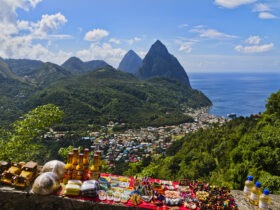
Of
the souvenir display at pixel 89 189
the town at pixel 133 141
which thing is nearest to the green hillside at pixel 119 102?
the town at pixel 133 141

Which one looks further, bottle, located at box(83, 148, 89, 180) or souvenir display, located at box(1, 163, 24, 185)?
bottle, located at box(83, 148, 89, 180)

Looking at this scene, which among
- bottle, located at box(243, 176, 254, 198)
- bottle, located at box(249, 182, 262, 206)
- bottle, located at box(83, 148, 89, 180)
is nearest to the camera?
bottle, located at box(249, 182, 262, 206)

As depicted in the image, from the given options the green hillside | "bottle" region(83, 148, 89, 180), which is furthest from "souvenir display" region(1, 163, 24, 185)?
the green hillside

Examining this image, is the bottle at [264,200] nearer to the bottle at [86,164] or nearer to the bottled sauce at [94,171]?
the bottled sauce at [94,171]


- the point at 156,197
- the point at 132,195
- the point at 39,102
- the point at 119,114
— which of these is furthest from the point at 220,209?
the point at 39,102

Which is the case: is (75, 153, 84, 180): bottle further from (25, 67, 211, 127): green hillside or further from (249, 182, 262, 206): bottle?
(25, 67, 211, 127): green hillside

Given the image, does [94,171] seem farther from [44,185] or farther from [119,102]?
[119,102]

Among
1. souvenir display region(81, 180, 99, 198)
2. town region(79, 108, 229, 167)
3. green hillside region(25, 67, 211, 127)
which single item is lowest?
town region(79, 108, 229, 167)

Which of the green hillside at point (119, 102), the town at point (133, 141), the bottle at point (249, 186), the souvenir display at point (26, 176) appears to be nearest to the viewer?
the souvenir display at point (26, 176)
